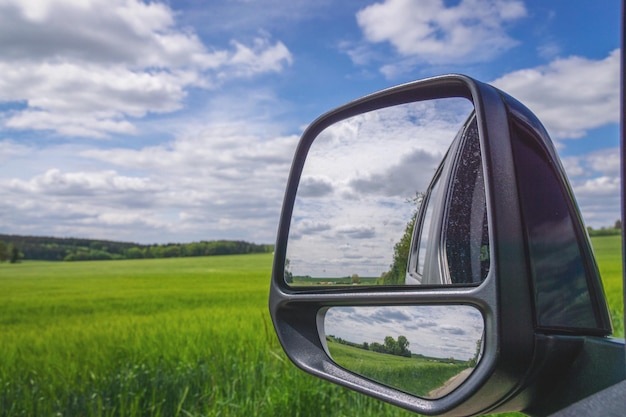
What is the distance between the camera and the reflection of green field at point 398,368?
90cm

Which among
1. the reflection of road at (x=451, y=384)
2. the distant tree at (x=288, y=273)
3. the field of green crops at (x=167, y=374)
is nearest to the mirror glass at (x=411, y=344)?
the reflection of road at (x=451, y=384)

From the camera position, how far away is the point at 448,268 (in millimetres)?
955

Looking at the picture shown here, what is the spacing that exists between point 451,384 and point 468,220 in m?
0.24

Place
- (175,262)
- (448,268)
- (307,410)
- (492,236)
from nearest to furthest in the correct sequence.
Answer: (492,236)
(448,268)
(307,410)
(175,262)

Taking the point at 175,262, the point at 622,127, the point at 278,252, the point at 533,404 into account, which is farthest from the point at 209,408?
the point at 175,262

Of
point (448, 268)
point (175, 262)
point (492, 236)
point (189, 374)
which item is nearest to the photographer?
point (492, 236)

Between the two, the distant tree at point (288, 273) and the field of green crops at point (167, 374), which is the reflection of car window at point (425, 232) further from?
the field of green crops at point (167, 374)

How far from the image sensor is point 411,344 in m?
0.95

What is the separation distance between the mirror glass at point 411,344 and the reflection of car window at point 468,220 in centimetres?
6

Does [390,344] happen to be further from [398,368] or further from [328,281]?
[328,281]

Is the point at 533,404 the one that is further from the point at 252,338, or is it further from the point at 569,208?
the point at 252,338

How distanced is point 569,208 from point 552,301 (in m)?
0.18

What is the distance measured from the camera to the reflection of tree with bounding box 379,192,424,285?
1090mm

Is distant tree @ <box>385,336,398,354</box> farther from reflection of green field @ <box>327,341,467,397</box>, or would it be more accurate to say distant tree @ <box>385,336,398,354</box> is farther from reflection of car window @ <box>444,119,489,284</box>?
reflection of car window @ <box>444,119,489,284</box>
